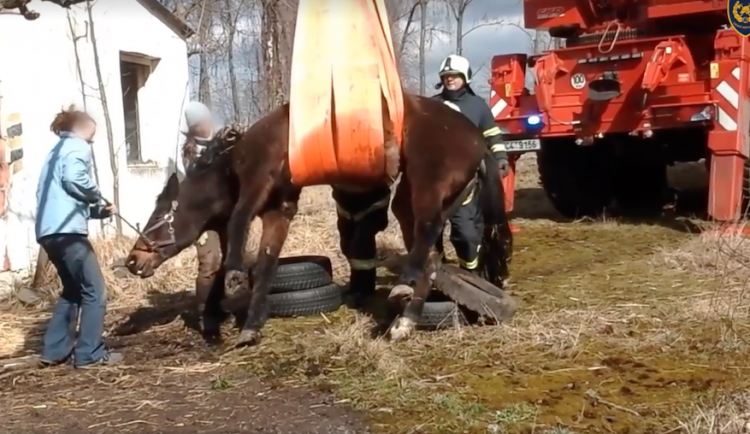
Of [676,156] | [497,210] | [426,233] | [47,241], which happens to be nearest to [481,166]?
[497,210]

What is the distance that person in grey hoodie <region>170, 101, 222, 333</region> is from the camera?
6902 millimetres

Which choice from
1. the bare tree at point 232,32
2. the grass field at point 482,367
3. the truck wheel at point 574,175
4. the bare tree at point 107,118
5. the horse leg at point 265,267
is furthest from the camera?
the bare tree at point 232,32

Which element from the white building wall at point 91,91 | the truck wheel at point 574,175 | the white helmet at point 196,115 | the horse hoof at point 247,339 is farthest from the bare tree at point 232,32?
the horse hoof at point 247,339

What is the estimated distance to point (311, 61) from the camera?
231 inches

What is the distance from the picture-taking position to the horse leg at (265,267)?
A: 20.2 ft

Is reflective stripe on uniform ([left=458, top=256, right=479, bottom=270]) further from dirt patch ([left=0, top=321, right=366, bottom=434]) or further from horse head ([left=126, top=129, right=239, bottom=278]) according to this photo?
dirt patch ([left=0, top=321, right=366, bottom=434])

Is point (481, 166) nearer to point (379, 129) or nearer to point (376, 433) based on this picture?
point (379, 129)

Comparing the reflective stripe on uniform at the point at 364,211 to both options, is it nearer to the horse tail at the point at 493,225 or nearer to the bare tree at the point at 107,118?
the horse tail at the point at 493,225

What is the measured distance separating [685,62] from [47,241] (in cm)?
650

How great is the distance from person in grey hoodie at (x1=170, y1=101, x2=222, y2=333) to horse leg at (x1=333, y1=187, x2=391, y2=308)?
1.03 metres

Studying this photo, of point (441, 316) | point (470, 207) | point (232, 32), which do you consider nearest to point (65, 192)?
point (441, 316)

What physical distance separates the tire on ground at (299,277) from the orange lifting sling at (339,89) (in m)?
1.32

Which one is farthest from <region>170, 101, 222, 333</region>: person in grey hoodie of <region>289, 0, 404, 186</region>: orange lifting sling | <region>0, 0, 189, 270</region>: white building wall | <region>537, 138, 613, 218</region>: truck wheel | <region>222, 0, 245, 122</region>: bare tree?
<region>222, 0, 245, 122</region>: bare tree

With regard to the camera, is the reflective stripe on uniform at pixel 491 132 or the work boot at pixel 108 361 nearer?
the work boot at pixel 108 361
